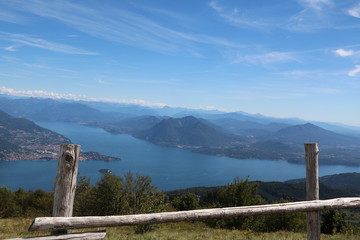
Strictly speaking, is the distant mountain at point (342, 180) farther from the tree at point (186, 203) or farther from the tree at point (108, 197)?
→ the tree at point (108, 197)

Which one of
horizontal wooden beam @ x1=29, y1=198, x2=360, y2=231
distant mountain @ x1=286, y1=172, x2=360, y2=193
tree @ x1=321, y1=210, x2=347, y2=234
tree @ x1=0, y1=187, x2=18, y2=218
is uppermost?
horizontal wooden beam @ x1=29, y1=198, x2=360, y2=231

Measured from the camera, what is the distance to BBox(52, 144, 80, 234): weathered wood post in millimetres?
4383

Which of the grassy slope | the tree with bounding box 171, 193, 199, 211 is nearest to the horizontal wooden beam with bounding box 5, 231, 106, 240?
the grassy slope

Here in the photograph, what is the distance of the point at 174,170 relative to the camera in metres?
177

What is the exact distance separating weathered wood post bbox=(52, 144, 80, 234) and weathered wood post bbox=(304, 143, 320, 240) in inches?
193

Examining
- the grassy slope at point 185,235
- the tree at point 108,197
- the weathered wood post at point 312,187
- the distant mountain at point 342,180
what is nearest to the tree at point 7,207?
the tree at point 108,197

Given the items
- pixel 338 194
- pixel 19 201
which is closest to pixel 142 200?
pixel 19 201

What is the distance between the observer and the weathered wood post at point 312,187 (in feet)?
18.5

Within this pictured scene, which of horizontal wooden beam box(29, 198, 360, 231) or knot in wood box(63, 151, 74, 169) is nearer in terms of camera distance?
horizontal wooden beam box(29, 198, 360, 231)

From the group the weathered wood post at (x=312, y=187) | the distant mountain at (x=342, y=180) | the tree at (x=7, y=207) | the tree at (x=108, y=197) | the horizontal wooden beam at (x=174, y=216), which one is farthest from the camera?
the distant mountain at (x=342, y=180)

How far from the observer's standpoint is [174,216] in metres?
4.73

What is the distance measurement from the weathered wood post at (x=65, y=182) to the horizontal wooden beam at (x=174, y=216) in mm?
215

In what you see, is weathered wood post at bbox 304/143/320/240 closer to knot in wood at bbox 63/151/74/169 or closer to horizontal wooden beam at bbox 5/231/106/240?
horizontal wooden beam at bbox 5/231/106/240

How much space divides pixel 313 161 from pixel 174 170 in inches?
6877
